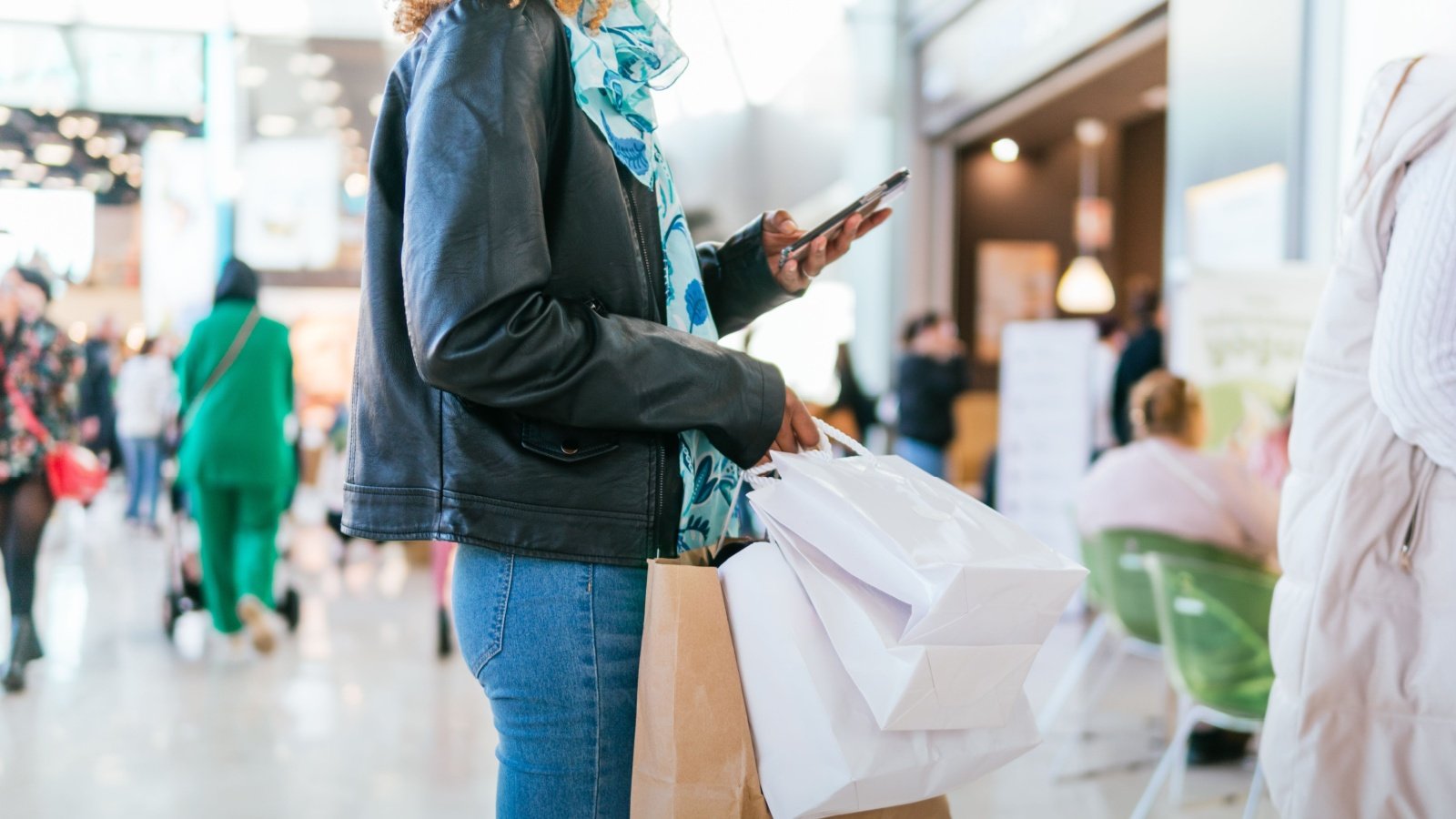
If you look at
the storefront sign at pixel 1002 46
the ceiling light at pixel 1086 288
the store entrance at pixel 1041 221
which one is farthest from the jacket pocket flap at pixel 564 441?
the ceiling light at pixel 1086 288

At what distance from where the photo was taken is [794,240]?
1.39 m

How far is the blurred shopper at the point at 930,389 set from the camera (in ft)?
22.8

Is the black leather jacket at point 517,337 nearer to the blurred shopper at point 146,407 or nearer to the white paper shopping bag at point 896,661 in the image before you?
the white paper shopping bag at point 896,661

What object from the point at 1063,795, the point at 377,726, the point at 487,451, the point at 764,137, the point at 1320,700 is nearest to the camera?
the point at 487,451

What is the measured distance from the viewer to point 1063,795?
10.9 feet

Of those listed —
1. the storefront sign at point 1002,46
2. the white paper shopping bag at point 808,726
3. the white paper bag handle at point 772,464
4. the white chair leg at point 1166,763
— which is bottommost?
the white chair leg at point 1166,763

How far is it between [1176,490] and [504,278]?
123 inches

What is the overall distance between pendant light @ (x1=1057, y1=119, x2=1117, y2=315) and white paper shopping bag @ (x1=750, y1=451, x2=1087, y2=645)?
348 inches

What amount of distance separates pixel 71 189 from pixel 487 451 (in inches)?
486

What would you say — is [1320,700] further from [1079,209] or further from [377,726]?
[1079,209]

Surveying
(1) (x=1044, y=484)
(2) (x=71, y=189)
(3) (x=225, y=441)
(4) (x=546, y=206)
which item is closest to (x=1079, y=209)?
(1) (x=1044, y=484)

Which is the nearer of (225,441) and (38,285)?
(38,285)

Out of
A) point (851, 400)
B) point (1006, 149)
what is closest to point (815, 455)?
point (851, 400)

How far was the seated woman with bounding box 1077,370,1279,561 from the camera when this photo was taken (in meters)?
3.60
